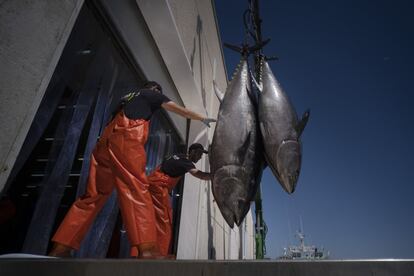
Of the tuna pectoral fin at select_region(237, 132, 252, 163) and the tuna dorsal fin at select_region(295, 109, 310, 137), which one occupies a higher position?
the tuna dorsal fin at select_region(295, 109, 310, 137)

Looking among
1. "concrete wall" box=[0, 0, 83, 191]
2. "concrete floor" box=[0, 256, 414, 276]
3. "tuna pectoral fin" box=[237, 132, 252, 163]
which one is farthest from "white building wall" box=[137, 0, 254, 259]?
"concrete floor" box=[0, 256, 414, 276]

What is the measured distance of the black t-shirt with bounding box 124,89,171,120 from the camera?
6.75ft

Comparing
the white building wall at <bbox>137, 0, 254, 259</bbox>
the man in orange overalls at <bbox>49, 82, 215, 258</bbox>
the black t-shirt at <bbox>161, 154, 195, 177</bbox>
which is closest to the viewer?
the man in orange overalls at <bbox>49, 82, 215, 258</bbox>

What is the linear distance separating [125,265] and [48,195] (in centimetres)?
129

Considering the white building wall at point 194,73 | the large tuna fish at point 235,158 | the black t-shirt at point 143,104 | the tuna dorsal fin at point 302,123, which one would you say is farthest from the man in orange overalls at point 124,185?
the white building wall at point 194,73

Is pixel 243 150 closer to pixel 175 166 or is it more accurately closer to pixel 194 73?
pixel 175 166

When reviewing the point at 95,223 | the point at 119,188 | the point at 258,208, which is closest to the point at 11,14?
the point at 119,188

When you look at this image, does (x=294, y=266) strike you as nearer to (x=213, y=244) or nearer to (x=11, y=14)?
(x=11, y=14)

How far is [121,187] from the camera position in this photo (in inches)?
69.9

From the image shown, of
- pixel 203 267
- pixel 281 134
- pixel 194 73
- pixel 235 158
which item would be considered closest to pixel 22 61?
pixel 203 267

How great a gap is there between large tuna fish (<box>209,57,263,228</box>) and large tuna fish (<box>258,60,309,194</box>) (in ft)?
0.36

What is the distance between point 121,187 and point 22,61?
88 centimetres

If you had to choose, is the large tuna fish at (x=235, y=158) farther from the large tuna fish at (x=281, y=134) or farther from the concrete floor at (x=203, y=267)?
the concrete floor at (x=203, y=267)

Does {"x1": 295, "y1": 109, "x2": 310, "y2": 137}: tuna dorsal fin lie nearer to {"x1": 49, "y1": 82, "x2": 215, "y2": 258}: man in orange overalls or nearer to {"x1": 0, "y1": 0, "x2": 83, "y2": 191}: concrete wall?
{"x1": 49, "y1": 82, "x2": 215, "y2": 258}: man in orange overalls
